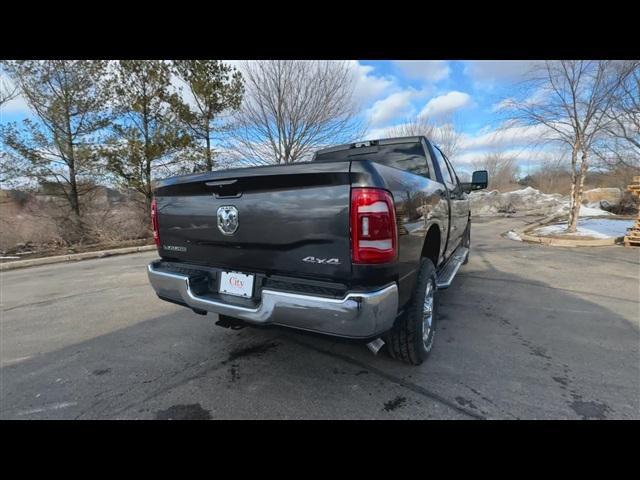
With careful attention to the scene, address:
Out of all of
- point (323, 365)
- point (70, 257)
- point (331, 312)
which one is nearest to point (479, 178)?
point (323, 365)

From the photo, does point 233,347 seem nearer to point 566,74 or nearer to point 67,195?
point 566,74

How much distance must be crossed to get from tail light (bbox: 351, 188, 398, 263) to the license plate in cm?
81

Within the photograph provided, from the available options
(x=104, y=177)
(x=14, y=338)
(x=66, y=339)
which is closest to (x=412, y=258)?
(x=66, y=339)

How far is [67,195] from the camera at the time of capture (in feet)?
40.4

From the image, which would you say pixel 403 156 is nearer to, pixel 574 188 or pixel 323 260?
pixel 323 260

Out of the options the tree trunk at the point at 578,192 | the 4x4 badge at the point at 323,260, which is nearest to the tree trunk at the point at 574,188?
the tree trunk at the point at 578,192

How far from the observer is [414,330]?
2371 mm

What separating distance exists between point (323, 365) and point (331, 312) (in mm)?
1156

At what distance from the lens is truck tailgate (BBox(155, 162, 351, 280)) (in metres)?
1.83

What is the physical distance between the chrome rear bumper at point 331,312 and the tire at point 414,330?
0.50 m

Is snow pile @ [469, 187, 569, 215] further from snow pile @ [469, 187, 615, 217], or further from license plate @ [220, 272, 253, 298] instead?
license plate @ [220, 272, 253, 298]

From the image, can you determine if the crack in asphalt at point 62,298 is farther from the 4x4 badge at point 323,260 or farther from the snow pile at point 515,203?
the snow pile at point 515,203

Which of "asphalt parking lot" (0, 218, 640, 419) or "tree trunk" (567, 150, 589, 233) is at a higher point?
"tree trunk" (567, 150, 589, 233)

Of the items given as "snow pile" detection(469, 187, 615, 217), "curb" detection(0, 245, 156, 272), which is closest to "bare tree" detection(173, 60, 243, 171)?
"curb" detection(0, 245, 156, 272)
